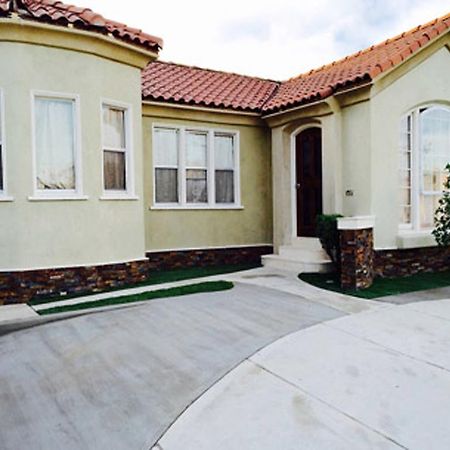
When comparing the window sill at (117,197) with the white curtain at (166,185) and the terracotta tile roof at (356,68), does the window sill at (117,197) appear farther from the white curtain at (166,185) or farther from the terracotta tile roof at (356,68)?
the terracotta tile roof at (356,68)

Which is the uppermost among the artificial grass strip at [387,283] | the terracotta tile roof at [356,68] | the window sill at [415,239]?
the terracotta tile roof at [356,68]

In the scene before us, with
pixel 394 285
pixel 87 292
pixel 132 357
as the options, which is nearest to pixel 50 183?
pixel 87 292

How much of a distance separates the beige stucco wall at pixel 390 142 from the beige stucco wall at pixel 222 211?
152 inches

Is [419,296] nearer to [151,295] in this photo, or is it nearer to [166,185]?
[151,295]

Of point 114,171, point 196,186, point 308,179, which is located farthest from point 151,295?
point 308,179

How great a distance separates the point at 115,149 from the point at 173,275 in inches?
126

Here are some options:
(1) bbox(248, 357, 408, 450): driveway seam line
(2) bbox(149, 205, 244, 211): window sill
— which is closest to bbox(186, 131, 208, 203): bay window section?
(2) bbox(149, 205, 244, 211): window sill

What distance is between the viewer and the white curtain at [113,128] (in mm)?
9391

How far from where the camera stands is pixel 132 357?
17.1 feet

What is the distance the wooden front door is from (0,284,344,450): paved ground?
4.30 meters

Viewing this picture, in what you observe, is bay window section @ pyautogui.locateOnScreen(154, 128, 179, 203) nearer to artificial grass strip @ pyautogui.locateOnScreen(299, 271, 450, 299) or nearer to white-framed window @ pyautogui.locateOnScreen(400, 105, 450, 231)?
artificial grass strip @ pyautogui.locateOnScreen(299, 271, 450, 299)

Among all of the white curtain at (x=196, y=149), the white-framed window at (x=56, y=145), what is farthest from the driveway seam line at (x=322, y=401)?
the white curtain at (x=196, y=149)

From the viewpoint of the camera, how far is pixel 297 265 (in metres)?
10.7

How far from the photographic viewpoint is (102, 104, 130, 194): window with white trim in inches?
370
